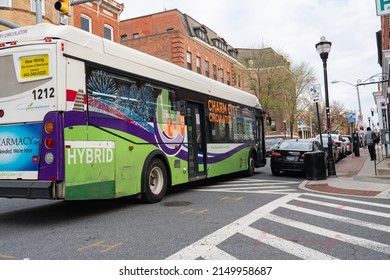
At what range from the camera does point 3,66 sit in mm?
6680

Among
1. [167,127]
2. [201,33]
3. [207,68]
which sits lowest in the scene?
[167,127]

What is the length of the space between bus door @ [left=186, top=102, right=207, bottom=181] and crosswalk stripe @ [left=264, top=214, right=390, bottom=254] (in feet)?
12.8

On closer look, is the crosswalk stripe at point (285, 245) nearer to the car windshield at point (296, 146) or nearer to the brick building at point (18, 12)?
the car windshield at point (296, 146)

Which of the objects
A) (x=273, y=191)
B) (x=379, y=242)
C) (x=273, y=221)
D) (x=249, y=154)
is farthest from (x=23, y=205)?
(x=249, y=154)

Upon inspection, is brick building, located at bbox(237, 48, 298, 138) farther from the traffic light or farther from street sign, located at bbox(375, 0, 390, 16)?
street sign, located at bbox(375, 0, 390, 16)

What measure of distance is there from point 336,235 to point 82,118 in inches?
183

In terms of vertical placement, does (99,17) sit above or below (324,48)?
above

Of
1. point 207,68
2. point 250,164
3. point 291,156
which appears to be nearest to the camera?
point 291,156

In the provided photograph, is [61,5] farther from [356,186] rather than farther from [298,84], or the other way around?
Result: [298,84]

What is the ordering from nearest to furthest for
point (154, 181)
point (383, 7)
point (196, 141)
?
point (383, 7) < point (154, 181) < point (196, 141)

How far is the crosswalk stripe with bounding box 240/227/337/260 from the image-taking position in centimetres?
455

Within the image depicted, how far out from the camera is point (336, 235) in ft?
18.2

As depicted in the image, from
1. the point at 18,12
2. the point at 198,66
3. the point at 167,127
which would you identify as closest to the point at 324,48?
the point at 167,127

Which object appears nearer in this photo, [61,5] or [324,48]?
[61,5]
